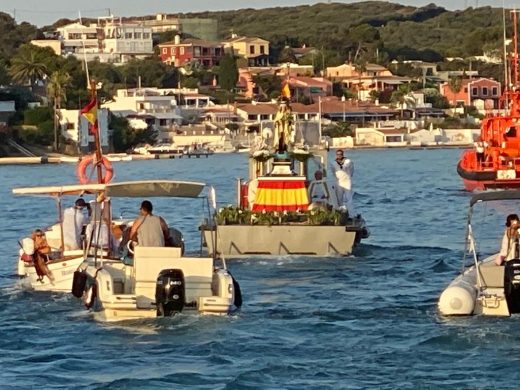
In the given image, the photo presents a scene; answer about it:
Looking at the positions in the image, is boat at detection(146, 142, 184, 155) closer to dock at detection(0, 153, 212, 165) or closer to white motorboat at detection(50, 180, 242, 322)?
dock at detection(0, 153, 212, 165)

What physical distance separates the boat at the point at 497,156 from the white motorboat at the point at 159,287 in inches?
1485

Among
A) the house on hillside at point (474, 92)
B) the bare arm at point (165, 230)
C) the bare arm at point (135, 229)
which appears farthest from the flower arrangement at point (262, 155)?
the house on hillside at point (474, 92)

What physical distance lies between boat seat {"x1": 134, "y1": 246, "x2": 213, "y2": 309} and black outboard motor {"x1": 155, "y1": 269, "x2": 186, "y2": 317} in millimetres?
338

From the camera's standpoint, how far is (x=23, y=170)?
375 feet

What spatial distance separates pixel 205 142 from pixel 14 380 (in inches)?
5504

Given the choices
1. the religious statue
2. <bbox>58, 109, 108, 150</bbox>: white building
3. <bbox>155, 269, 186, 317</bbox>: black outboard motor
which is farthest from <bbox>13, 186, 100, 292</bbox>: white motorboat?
<bbox>58, 109, 108, 150</bbox>: white building

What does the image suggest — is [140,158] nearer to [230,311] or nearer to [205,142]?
[205,142]

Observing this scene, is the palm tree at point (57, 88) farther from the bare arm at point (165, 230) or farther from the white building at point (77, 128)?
the bare arm at point (165, 230)

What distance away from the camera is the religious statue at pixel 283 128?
34719 mm

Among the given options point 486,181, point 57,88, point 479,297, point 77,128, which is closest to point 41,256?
point 479,297

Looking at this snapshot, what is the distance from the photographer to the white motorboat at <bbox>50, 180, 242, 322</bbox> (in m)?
23.0

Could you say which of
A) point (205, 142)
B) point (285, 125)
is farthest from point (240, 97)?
point (285, 125)

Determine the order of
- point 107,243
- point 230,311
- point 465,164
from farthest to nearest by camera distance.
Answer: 1. point 465,164
2. point 107,243
3. point 230,311

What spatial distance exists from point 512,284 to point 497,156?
41.0 metres
